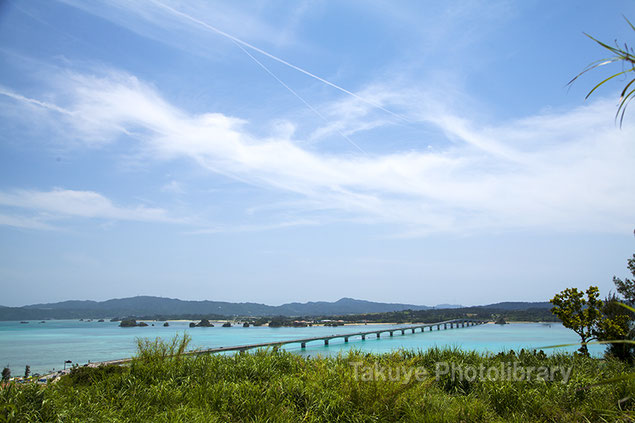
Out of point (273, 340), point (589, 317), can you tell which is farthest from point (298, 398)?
point (273, 340)

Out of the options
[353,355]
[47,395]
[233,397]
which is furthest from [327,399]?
[47,395]

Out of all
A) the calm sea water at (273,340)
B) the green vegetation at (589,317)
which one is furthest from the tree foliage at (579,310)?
the calm sea water at (273,340)

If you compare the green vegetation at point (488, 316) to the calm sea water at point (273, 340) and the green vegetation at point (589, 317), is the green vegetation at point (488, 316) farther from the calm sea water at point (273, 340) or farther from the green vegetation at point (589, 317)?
the green vegetation at point (589, 317)

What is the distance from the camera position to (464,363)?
9.93 m

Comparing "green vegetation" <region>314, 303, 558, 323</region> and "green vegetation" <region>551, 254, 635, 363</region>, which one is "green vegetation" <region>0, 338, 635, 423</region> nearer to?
"green vegetation" <region>551, 254, 635, 363</region>

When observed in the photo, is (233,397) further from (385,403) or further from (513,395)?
(513,395)

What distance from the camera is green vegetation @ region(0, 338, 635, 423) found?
600 cm

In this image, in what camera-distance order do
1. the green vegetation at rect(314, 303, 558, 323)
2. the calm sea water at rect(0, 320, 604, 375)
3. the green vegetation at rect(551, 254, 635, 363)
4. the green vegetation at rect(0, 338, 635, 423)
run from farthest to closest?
the green vegetation at rect(314, 303, 558, 323) → the calm sea water at rect(0, 320, 604, 375) → the green vegetation at rect(551, 254, 635, 363) → the green vegetation at rect(0, 338, 635, 423)

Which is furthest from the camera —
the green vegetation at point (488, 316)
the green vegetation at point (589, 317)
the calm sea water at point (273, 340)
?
the green vegetation at point (488, 316)

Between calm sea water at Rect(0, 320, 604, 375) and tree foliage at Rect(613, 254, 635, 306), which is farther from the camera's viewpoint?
calm sea water at Rect(0, 320, 604, 375)

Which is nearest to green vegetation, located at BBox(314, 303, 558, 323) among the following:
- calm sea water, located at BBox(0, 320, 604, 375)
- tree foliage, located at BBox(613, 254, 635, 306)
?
calm sea water, located at BBox(0, 320, 604, 375)

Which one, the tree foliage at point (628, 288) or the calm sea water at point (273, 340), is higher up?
the tree foliage at point (628, 288)

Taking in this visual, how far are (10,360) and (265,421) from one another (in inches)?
3331

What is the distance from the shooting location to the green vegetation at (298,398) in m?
6.00
